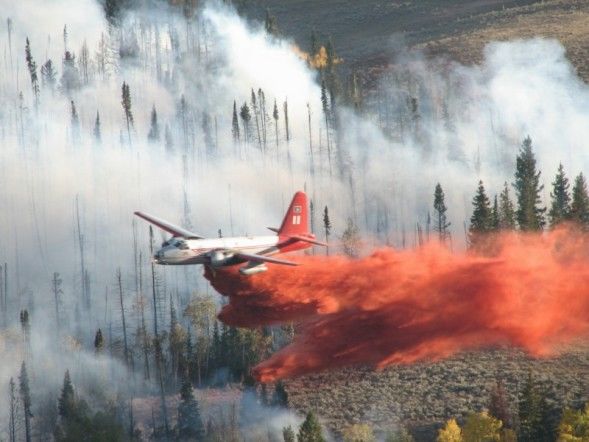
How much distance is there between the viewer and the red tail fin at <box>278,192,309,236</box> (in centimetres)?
8162

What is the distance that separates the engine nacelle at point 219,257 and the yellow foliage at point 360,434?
59.2 m

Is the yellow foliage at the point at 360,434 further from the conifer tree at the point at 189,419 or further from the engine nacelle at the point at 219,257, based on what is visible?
the engine nacelle at the point at 219,257

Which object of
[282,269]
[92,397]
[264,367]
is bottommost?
[92,397]

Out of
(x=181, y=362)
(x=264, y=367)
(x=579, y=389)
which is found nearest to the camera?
(x=264, y=367)

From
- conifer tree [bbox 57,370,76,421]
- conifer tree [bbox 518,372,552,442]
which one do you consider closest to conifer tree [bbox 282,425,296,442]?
conifer tree [bbox 518,372,552,442]

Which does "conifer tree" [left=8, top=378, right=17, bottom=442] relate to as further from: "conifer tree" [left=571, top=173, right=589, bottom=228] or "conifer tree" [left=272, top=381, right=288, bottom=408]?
"conifer tree" [left=571, top=173, right=589, bottom=228]

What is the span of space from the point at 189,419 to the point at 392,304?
8023cm

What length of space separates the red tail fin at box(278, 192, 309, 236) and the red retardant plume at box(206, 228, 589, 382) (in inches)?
87.3

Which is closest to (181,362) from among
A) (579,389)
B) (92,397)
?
(92,397)

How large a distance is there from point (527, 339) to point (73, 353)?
124332 millimetres

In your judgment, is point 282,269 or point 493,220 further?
point 493,220

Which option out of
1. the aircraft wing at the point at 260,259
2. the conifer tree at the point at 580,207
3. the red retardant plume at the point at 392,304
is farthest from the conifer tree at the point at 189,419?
the aircraft wing at the point at 260,259

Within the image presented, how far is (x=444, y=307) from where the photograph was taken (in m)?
81.2

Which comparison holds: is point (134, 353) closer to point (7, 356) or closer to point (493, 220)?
point (7, 356)
